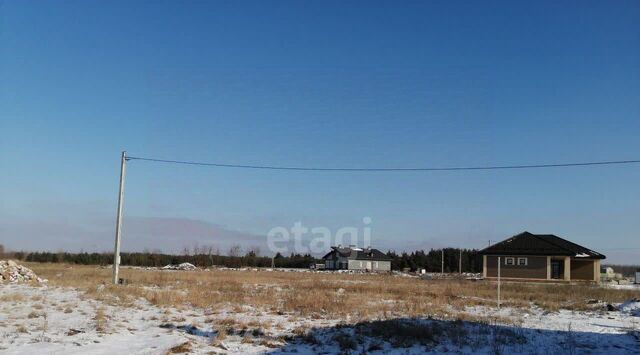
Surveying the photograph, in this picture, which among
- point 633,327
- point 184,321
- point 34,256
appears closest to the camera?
point 184,321

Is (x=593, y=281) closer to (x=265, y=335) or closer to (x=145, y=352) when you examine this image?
(x=265, y=335)

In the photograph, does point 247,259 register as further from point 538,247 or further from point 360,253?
point 538,247

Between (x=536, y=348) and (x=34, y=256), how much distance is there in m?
88.0

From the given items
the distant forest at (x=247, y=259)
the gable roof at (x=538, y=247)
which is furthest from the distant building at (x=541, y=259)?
the distant forest at (x=247, y=259)

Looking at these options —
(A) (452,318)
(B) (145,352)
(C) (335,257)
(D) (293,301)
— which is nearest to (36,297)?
(D) (293,301)

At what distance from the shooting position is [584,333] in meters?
14.0

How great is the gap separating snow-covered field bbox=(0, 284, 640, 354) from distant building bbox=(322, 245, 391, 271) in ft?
236

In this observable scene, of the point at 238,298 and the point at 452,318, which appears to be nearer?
the point at 452,318

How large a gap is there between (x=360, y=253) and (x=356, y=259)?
201 cm

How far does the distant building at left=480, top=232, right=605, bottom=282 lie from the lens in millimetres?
48031

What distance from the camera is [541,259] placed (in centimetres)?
4822

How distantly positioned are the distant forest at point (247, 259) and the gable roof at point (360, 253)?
2.93 metres

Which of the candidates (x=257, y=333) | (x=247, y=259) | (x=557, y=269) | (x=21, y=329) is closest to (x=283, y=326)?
(x=257, y=333)

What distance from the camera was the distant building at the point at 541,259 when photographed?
48.0m
